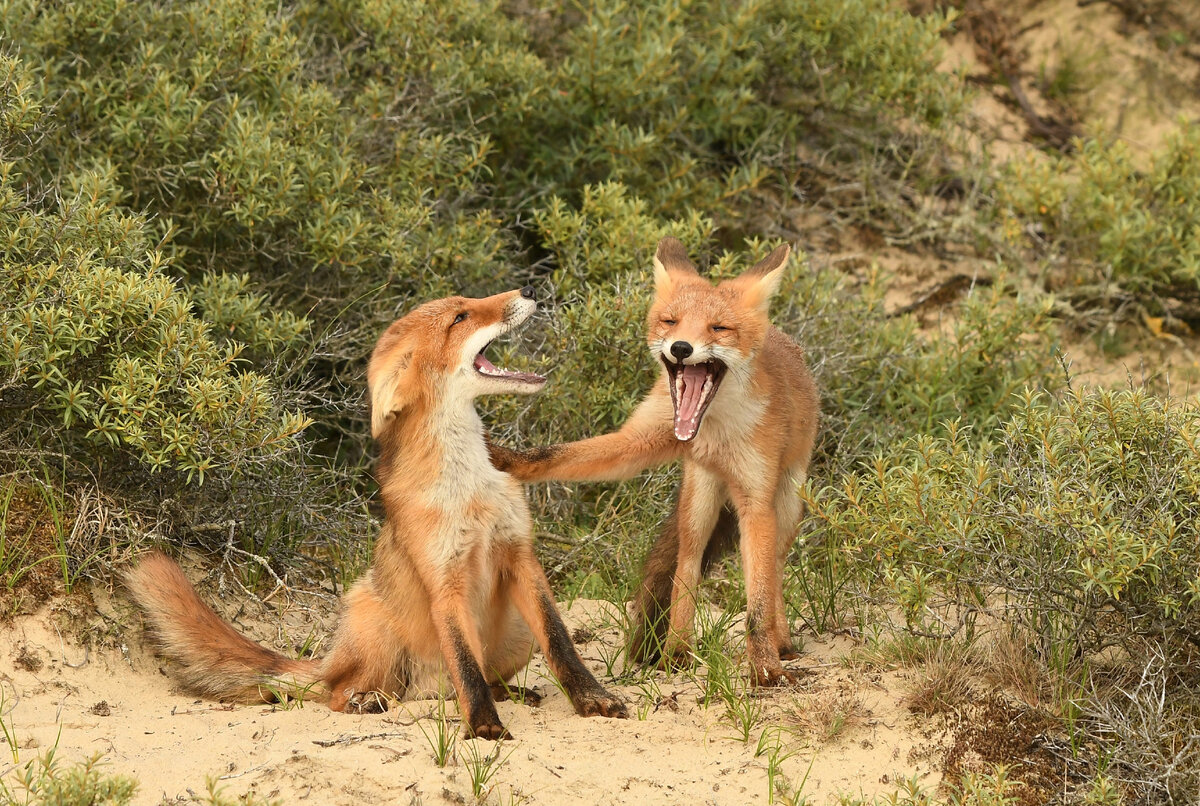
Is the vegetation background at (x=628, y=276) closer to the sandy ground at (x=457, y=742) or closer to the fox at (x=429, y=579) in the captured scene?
the sandy ground at (x=457, y=742)

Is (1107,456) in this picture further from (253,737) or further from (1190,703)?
(253,737)

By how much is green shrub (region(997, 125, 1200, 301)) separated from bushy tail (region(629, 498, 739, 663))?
13.0ft

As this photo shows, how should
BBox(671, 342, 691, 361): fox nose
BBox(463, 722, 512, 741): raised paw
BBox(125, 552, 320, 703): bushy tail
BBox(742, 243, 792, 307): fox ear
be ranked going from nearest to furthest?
BBox(463, 722, 512, 741): raised paw < BBox(671, 342, 691, 361): fox nose < BBox(125, 552, 320, 703): bushy tail < BBox(742, 243, 792, 307): fox ear

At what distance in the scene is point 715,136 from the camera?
8.46m

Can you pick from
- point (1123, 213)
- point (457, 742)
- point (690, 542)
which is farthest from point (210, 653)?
point (1123, 213)

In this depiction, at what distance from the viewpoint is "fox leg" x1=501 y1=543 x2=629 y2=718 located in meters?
4.74

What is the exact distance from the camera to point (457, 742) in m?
4.42

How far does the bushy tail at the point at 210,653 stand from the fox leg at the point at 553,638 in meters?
0.93

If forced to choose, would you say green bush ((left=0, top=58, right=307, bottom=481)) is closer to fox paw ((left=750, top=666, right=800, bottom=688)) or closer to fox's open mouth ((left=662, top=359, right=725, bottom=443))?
fox's open mouth ((left=662, top=359, right=725, bottom=443))

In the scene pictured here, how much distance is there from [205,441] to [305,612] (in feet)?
3.40

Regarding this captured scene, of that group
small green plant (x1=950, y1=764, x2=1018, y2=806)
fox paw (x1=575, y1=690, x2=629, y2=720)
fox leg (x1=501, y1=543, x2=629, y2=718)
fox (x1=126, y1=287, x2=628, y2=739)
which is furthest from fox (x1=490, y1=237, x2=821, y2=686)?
small green plant (x1=950, y1=764, x2=1018, y2=806)

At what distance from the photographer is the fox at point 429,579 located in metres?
4.82

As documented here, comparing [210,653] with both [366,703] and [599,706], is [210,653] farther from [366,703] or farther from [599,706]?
[599,706]

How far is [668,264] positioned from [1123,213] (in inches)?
160
